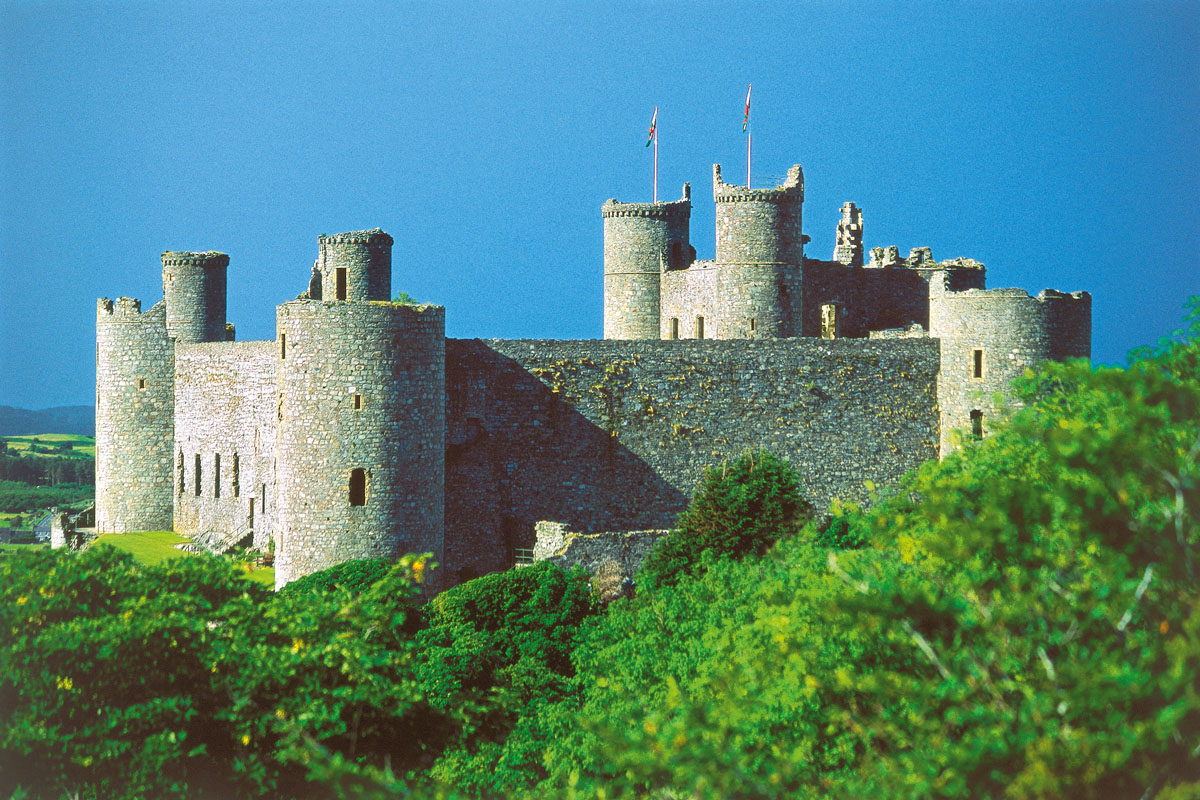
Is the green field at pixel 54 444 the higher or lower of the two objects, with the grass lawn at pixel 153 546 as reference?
higher

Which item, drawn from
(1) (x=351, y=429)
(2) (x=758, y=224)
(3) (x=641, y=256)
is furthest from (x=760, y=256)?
(1) (x=351, y=429)

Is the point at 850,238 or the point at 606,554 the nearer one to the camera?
the point at 606,554

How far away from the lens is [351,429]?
97.6 feet

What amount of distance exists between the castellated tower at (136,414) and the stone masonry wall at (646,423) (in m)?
13.6

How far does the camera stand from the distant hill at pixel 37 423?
15529 centimetres

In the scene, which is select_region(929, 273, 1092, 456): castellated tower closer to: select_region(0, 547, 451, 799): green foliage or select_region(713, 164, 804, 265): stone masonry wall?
select_region(713, 164, 804, 265): stone masonry wall

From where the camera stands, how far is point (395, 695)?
795 inches

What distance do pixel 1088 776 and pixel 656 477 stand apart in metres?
24.5

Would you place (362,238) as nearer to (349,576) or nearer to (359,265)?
(359,265)

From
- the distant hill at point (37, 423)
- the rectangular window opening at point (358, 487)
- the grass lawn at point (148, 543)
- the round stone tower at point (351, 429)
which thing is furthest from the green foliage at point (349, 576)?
the distant hill at point (37, 423)

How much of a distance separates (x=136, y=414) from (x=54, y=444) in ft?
340

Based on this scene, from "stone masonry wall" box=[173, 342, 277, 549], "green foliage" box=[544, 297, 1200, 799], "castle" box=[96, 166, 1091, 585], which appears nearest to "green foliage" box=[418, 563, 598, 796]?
"castle" box=[96, 166, 1091, 585]

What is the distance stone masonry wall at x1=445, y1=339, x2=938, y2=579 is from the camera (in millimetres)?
34094

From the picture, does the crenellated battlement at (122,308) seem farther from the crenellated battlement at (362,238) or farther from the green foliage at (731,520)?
the green foliage at (731,520)
